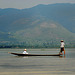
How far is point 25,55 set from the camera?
62.9 metres

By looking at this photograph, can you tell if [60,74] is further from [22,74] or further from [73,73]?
[22,74]

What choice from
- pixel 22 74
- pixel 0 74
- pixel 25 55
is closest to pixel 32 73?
pixel 22 74

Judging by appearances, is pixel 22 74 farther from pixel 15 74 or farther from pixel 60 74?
pixel 60 74

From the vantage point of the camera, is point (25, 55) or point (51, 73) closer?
point (51, 73)

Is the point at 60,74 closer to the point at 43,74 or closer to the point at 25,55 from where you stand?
the point at 43,74

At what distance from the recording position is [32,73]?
29.2m

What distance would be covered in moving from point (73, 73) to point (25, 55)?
114ft

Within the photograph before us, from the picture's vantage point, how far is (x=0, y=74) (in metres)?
28.2

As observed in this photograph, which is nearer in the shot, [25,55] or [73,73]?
[73,73]

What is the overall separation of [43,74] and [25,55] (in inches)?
1380

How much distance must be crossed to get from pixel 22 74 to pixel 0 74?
2.16 m

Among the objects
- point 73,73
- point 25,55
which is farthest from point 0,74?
point 25,55

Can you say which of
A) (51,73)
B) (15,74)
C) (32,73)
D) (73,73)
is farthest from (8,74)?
(73,73)

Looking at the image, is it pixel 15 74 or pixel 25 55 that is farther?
pixel 25 55
